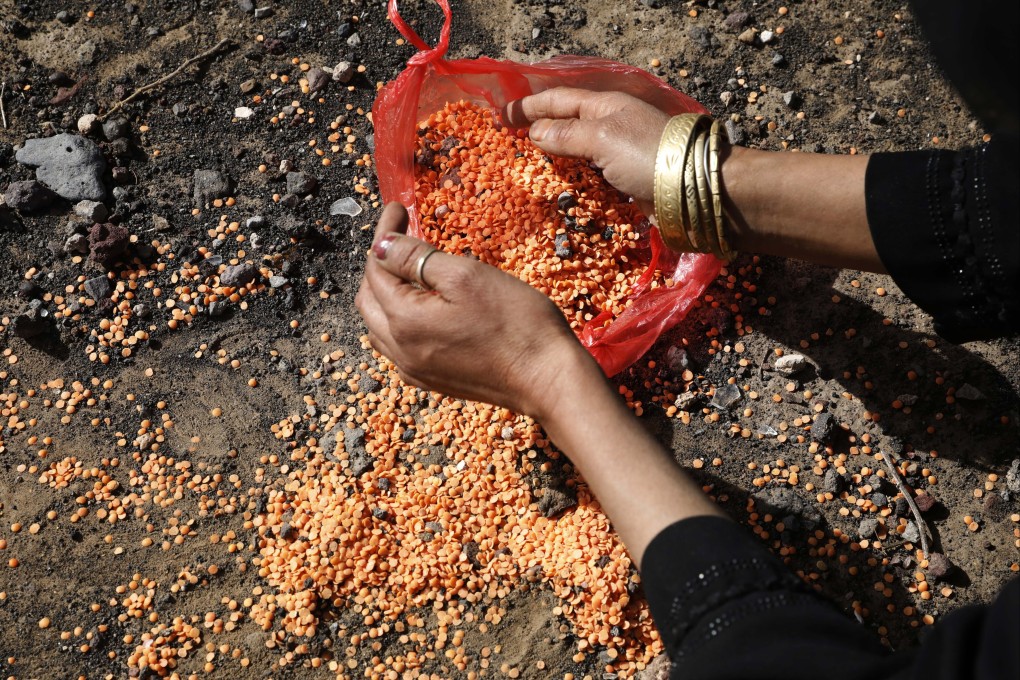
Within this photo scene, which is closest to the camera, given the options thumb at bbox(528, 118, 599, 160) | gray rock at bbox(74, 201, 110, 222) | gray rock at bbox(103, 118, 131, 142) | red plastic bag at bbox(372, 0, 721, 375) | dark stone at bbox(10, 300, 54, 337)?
thumb at bbox(528, 118, 599, 160)

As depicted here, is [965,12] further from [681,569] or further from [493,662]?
[493,662]

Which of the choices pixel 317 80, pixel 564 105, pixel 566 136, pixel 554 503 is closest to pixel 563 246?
Result: pixel 566 136

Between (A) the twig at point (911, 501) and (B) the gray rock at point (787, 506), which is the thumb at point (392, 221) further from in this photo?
(A) the twig at point (911, 501)

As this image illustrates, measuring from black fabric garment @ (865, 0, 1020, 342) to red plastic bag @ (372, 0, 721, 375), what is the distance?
0.71 m

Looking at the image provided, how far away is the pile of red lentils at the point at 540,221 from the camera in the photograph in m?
2.60

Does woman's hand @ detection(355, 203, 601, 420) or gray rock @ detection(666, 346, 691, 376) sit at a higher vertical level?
woman's hand @ detection(355, 203, 601, 420)

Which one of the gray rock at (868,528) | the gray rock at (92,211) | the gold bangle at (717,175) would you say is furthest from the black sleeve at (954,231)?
the gray rock at (92,211)

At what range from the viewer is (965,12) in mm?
1867

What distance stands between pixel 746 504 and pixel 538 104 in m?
1.50

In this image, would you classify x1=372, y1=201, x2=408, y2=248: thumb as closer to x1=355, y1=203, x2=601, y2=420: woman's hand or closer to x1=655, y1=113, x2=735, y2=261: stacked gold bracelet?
x1=355, y1=203, x2=601, y2=420: woman's hand

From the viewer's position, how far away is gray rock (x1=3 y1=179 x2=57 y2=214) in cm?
290

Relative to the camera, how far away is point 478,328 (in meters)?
1.93

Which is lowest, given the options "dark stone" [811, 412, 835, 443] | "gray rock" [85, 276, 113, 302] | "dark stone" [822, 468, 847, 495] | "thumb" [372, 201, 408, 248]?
"gray rock" [85, 276, 113, 302]

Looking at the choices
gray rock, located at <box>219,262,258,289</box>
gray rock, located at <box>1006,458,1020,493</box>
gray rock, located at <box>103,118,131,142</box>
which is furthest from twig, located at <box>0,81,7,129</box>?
gray rock, located at <box>1006,458,1020,493</box>
